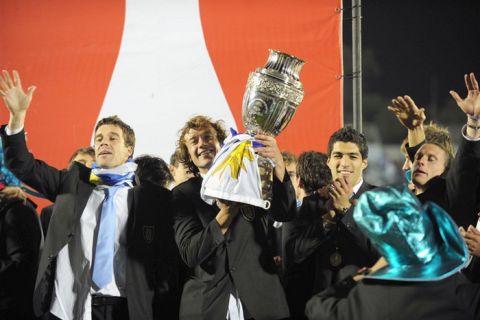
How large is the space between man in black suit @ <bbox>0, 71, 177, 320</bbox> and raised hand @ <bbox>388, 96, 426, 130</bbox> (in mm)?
1442

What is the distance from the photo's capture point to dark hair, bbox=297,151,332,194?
452cm

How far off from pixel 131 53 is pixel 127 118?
0.50 metres

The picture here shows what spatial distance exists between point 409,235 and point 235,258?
1313 millimetres

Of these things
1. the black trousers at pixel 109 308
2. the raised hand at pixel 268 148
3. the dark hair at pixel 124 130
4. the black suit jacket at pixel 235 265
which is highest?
the dark hair at pixel 124 130

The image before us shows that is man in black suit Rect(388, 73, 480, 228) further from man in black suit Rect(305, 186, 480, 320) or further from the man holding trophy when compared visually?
man in black suit Rect(305, 186, 480, 320)

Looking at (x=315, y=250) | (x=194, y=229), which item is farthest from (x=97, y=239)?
(x=315, y=250)

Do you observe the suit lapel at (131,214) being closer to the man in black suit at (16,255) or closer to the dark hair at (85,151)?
the man in black suit at (16,255)

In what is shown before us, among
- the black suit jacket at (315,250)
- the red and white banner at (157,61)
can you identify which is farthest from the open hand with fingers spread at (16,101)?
the red and white banner at (157,61)

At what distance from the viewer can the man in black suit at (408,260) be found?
9.22 feet

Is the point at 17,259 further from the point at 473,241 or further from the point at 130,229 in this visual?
the point at 473,241

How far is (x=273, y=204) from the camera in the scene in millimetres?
3992

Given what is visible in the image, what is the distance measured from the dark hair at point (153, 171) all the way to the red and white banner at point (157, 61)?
62cm

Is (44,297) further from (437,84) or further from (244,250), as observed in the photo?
(437,84)

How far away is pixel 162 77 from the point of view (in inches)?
231
